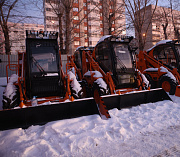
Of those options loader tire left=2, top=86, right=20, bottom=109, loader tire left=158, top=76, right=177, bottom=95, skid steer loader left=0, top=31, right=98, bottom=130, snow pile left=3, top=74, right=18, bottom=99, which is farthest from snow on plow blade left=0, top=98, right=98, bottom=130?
loader tire left=158, top=76, right=177, bottom=95

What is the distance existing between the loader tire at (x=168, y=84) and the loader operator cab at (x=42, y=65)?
18.3ft

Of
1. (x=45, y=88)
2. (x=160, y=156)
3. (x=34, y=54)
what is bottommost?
(x=160, y=156)

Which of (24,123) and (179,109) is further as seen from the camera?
(179,109)

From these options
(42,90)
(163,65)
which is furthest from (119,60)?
(163,65)

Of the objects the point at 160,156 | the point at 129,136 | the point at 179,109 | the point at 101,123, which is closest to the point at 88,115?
the point at 101,123

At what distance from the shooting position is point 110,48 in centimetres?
622

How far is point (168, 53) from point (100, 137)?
7482mm

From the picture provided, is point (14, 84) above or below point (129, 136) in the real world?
above

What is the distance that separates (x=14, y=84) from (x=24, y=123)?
5.01 ft

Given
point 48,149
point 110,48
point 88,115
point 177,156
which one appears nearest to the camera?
point 177,156

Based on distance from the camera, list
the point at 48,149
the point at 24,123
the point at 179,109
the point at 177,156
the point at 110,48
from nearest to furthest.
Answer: the point at 177,156 < the point at 48,149 < the point at 24,123 < the point at 179,109 < the point at 110,48

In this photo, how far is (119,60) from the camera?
20.2 ft

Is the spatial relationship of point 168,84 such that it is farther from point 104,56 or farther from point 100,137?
point 100,137

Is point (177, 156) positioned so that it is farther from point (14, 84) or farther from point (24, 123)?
point (14, 84)
